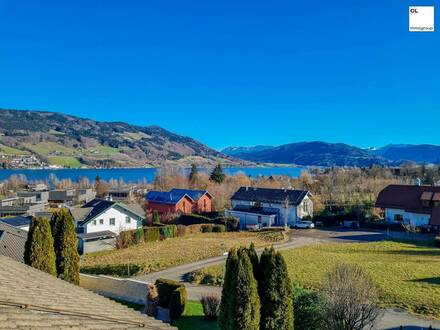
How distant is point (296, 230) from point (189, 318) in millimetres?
35988

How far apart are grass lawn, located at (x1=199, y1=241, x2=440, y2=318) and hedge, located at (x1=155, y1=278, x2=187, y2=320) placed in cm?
789

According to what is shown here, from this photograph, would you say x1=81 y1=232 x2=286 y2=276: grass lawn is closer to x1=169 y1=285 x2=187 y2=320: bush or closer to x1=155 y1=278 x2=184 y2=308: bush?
x1=155 y1=278 x2=184 y2=308: bush

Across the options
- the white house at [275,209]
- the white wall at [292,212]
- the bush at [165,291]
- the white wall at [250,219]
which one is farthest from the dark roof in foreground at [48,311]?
the white wall at [292,212]

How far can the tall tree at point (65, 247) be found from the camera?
69.7 ft

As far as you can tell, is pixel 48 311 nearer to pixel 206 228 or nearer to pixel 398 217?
pixel 206 228

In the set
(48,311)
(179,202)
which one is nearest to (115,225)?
(179,202)

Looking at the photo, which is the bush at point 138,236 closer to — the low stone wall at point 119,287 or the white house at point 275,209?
the white house at point 275,209

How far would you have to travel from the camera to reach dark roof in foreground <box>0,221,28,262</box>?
27.8 meters

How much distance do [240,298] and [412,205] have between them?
1890 inches

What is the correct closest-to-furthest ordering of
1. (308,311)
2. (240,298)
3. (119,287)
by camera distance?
(240,298) < (308,311) < (119,287)

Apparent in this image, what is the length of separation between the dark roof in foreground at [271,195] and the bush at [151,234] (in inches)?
808

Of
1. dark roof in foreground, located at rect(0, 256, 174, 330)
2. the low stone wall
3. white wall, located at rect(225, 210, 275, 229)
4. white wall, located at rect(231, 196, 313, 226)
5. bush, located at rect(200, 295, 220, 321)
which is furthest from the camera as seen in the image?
white wall, located at rect(231, 196, 313, 226)

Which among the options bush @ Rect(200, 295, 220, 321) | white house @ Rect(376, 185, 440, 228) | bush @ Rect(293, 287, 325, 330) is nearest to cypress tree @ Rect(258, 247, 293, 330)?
bush @ Rect(293, 287, 325, 330)

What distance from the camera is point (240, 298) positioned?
42.3 ft
